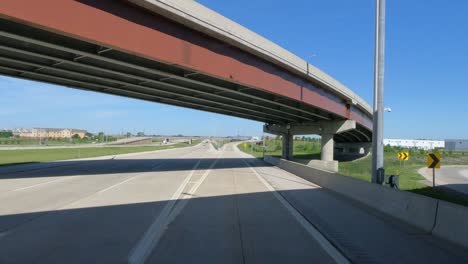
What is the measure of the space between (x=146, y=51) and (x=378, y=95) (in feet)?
26.5

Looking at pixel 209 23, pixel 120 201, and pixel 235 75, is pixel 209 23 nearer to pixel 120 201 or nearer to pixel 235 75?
pixel 235 75

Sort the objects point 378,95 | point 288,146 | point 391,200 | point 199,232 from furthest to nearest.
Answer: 1. point 288,146
2. point 378,95
3. point 391,200
4. point 199,232

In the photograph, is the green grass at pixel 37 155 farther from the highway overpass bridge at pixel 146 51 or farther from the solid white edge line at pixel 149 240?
the solid white edge line at pixel 149 240

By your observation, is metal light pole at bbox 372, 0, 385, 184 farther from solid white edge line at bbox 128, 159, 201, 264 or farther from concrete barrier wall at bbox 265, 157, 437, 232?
solid white edge line at bbox 128, 159, 201, 264

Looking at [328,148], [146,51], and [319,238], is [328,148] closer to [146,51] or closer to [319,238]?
[146,51]

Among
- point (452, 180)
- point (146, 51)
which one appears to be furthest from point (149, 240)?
point (452, 180)

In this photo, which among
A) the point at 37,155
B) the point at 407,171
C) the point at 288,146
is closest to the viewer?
the point at 407,171

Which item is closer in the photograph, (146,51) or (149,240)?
(149,240)

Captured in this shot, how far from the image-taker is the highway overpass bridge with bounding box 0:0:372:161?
12.6m

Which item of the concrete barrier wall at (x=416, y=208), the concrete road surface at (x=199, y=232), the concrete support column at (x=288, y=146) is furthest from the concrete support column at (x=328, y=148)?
the concrete road surface at (x=199, y=232)

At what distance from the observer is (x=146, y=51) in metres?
14.5

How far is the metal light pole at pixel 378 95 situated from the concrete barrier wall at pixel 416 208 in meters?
0.69

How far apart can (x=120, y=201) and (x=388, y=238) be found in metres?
8.23

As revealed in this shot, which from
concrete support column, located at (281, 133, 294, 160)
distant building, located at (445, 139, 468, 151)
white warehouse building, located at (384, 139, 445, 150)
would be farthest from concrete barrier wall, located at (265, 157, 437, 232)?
white warehouse building, located at (384, 139, 445, 150)
